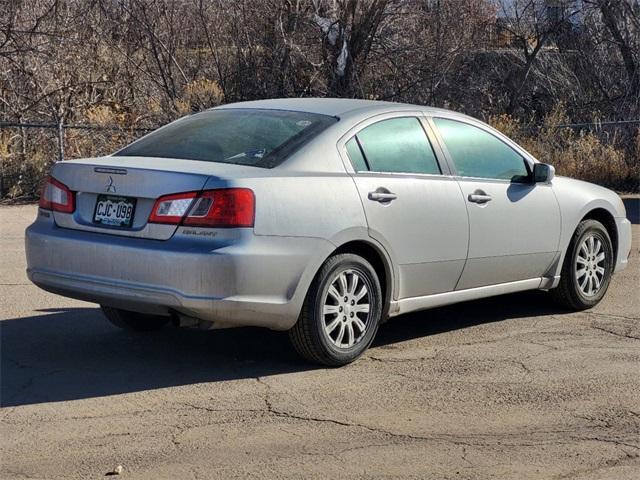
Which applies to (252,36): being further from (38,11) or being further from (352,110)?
(352,110)

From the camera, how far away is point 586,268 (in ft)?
28.3

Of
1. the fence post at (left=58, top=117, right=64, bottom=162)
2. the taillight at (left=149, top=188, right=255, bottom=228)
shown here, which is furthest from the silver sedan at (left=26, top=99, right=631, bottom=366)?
the fence post at (left=58, top=117, right=64, bottom=162)

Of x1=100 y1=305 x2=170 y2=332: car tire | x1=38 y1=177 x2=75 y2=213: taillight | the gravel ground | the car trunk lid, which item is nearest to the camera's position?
the gravel ground

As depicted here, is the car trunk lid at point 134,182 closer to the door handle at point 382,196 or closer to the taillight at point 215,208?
the taillight at point 215,208

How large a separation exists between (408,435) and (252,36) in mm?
16731

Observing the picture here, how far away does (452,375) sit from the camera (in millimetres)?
6707

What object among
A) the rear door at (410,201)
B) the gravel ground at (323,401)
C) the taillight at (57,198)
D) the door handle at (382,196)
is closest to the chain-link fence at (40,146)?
the gravel ground at (323,401)

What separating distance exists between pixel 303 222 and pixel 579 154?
38.4ft

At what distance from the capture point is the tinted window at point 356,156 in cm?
698

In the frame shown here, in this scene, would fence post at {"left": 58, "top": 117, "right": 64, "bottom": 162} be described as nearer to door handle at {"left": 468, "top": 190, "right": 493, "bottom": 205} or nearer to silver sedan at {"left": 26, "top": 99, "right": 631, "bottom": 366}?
silver sedan at {"left": 26, "top": 99, "right": 631, "bottom": 366}

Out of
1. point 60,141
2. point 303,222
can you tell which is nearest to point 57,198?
point 303,222

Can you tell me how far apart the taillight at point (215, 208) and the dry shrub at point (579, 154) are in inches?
455

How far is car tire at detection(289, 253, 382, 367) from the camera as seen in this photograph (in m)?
6.54

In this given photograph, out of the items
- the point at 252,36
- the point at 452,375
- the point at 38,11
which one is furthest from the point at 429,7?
the point at 452,375
